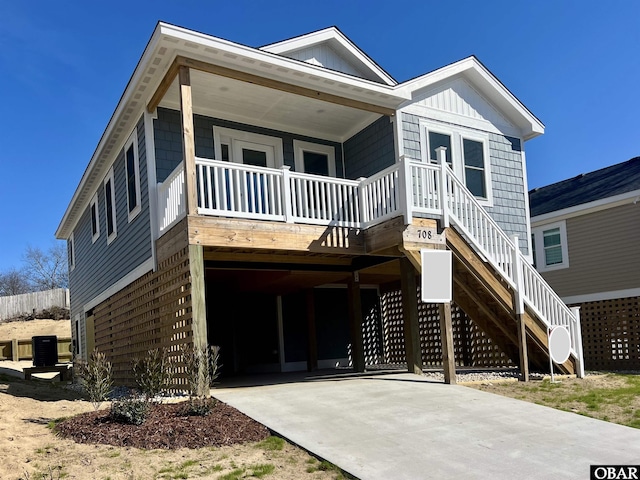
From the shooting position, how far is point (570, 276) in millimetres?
17188

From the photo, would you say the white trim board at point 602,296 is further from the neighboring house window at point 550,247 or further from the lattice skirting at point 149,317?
the lattice skirting at point 149,317

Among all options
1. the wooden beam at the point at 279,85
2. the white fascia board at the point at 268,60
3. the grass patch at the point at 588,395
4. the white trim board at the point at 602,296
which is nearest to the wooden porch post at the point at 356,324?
the wooden beam at the point at 279,85

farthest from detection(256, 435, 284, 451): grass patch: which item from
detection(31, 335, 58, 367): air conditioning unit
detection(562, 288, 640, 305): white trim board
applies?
detection(562, 288, 640, 305): white trim board

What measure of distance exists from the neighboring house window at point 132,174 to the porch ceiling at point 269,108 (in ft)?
4.26

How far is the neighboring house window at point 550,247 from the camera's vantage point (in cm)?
1761

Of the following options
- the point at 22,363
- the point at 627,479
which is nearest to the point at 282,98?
the point at 627,479

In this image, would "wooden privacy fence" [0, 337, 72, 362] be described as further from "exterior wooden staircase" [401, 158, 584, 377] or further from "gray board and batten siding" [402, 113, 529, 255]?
"exterior wooden staircase" [401, 158, 584, 377]

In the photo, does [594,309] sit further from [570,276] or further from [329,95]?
[329,95]

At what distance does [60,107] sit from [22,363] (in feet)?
38.2

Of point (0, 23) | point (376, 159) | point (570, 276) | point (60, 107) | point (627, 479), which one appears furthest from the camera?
point (60, 107)

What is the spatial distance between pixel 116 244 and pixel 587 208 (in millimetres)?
12658

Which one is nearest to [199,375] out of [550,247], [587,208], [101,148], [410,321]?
[410,321]

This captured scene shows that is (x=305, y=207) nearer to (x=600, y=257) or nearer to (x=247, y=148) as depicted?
(x=247, y=148)

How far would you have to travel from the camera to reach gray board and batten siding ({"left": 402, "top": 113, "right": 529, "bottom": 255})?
13.7 meters
